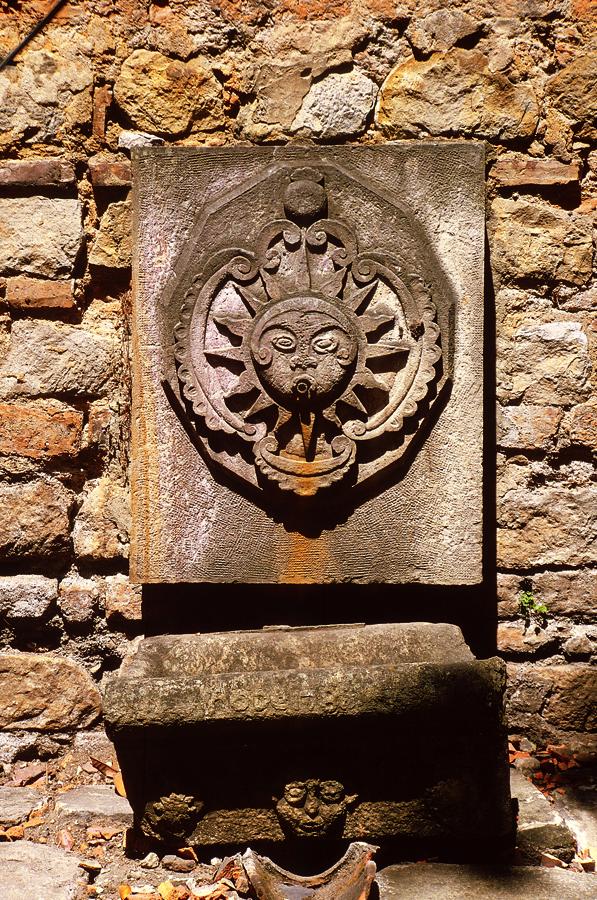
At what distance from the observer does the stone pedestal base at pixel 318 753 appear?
1.76m

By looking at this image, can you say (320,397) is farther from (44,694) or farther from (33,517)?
(44,694)

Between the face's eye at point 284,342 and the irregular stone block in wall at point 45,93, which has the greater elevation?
the irregular stone block in wall at point 45,93

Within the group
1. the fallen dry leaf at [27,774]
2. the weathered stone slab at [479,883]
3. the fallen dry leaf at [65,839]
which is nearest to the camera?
the weathered stone slab at [479,883]

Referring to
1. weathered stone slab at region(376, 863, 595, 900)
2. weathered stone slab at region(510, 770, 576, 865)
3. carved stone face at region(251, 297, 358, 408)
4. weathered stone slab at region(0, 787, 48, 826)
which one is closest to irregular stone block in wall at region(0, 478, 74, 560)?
weathered stone slab at region(0, 787, 48, 826)

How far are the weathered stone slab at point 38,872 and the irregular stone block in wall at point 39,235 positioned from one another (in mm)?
1339

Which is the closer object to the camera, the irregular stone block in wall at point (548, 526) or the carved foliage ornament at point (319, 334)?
the carved foliage ornament at point (319, 334)

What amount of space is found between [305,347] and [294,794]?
3.09 feet

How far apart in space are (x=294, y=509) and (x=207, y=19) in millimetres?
1261

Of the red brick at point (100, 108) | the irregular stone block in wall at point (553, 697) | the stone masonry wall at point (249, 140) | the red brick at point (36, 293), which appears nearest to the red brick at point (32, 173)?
the stone masonry wall at point (249, 140)

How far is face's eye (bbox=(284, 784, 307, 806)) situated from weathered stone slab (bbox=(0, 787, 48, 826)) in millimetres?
649

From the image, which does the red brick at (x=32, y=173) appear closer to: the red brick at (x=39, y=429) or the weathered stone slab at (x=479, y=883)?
the red brick at (x=39, y=429)

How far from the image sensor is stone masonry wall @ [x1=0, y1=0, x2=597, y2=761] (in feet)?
7.39

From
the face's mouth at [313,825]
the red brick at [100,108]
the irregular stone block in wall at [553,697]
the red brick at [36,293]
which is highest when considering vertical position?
the red brick at [100,108]

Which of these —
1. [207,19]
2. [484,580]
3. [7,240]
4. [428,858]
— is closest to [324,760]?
[428,858]
